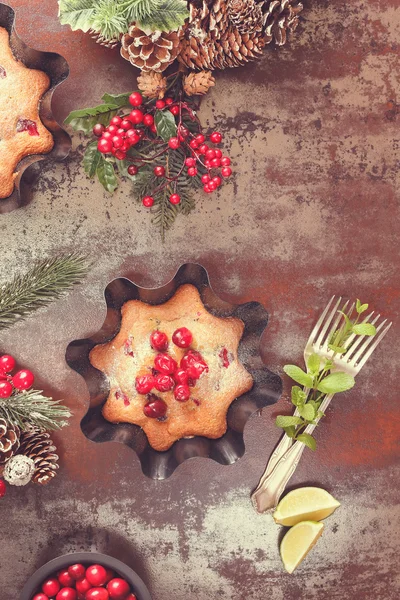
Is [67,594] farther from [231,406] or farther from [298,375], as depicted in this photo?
[298,375]

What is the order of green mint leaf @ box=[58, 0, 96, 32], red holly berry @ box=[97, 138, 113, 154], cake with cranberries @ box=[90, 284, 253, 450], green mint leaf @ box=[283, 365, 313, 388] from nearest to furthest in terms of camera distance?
green mint leaf @ box=[58, 0, 96, 32] < red holly berry @ box=[97, 138, 113, 154] < green mint leaf @ box=[283, 365, 313, 388] < cake with cranberries @ box=[90, 284, 253, 450]

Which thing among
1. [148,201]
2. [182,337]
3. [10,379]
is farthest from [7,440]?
[148,201]

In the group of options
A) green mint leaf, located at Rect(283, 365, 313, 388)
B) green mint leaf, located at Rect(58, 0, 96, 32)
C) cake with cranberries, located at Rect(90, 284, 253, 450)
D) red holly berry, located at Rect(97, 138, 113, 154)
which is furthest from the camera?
cake with cranberries, located at Rect(90, 284, 253, 450)

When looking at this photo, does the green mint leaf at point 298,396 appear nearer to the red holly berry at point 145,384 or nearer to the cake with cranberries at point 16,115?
the red holly berry at point 145,384

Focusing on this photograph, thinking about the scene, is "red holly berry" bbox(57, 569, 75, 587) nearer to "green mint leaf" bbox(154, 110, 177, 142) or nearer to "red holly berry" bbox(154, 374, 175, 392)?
"red holly berry" bbox(154, 374, 175, 392)

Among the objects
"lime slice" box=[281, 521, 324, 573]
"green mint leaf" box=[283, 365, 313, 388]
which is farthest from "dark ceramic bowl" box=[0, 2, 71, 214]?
"lime slice" box=[281, 521, 324, 573]

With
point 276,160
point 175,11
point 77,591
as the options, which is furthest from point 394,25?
point 77,591

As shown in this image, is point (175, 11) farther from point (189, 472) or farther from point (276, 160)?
point (189, 472)
